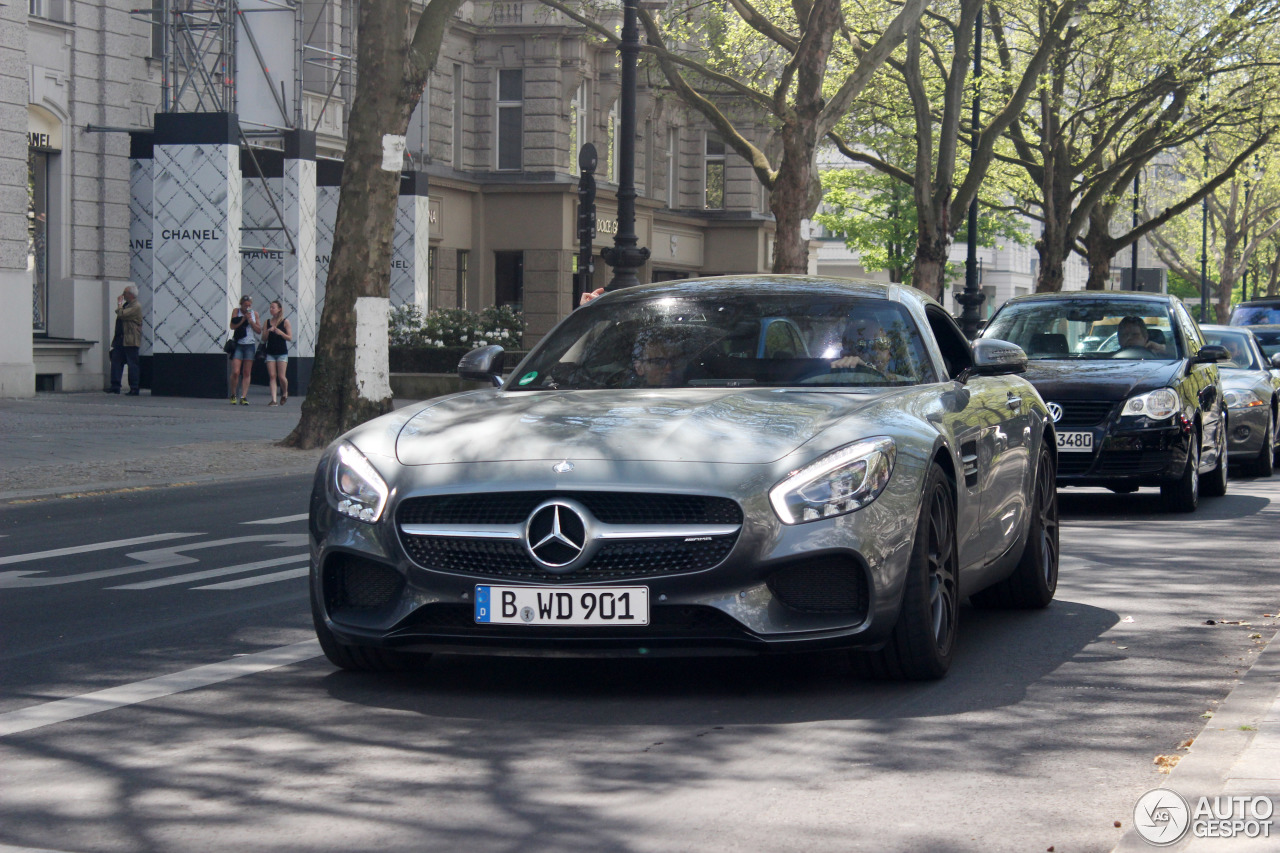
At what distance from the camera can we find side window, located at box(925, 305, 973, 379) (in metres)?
7.70

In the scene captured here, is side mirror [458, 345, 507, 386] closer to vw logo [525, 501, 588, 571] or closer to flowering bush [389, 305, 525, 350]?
vw logo [525, 501, 588, 571]

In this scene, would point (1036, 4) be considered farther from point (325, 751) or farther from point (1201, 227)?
point (1201, 227)

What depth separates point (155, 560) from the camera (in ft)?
32.5

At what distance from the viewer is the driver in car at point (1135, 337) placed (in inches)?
536

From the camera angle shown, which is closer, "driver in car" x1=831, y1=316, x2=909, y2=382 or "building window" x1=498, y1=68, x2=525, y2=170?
"driver in car" x1=831, y1=316, x2=909, y2=382

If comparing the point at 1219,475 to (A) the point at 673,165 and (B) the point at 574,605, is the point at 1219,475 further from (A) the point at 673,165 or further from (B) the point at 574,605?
(A) the point at 673,165

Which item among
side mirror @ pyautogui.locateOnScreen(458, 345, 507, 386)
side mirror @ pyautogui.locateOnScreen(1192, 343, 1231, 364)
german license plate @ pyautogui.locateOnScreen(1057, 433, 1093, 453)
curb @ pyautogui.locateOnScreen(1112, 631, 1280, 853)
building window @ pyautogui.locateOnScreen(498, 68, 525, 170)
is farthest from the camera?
building window @ pyautogui.locateOnScreen(498, 68, 525, 170)

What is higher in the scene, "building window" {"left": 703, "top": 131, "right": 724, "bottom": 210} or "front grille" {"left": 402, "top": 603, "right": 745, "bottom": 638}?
"building window" {"left": 703, "top": 131, "right": 724, "bottom": 210}

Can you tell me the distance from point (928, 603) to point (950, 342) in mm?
2102

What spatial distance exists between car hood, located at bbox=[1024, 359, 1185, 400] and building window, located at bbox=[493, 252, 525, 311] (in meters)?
30.3

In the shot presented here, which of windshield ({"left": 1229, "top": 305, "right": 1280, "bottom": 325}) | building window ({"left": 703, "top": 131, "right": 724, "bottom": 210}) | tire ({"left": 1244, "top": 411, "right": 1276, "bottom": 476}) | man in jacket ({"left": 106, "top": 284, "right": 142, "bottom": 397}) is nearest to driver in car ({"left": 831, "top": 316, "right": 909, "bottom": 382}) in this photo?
tire ({"left": 1244, "top": 411, "right": 1276, "bottom": 476})

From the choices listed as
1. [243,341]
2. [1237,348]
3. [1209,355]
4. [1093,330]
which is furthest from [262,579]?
[243,341]

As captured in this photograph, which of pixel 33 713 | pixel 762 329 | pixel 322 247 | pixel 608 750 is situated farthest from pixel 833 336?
pixel 322 247

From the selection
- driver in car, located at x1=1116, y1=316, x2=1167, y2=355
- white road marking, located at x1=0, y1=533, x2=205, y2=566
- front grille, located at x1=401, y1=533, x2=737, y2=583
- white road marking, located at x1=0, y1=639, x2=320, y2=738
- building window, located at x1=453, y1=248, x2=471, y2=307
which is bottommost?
white road marking, located at x1=0, y1=533, x2=205, y2=566
